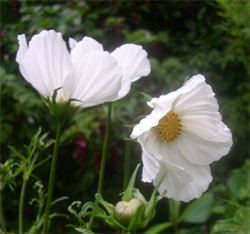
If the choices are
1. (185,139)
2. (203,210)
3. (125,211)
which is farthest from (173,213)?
(125,211)

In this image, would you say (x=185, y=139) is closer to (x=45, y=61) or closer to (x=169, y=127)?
(x=169, y=127)

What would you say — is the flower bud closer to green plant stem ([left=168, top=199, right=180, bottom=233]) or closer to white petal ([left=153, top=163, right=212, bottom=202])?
white petal ([left=153, top=163, right=212, bottom=202])

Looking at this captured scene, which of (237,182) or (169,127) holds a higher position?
(169,127)

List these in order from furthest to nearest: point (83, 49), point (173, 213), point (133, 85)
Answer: point (133, 85), point (173, 213), point (83, 49)

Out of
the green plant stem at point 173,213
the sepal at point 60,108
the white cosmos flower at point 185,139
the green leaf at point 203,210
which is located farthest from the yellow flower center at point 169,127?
the green leaf at point 203,210

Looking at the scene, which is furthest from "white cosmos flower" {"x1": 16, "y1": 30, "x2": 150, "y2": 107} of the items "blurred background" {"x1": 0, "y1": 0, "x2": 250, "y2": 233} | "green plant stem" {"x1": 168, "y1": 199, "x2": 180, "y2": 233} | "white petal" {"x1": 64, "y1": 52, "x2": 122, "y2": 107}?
"blurred background" {"x1": 0, "y1": 0, "x2": 250, "y2": 233}

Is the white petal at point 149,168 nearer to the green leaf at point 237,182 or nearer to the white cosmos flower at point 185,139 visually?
the white cosmos flower at point 185,139
